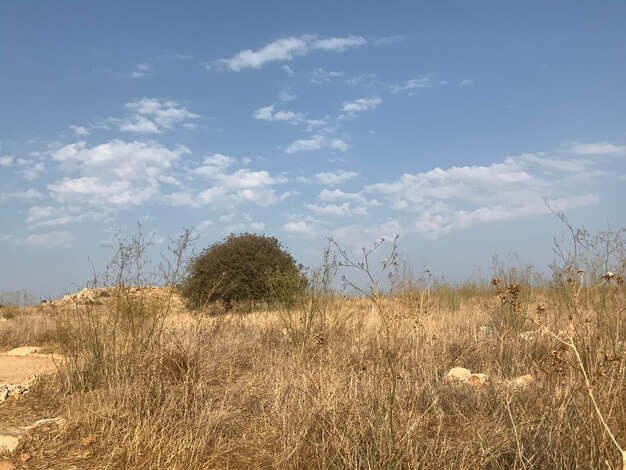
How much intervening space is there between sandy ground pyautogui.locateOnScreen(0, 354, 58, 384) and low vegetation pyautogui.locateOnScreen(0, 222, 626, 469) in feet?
5.45

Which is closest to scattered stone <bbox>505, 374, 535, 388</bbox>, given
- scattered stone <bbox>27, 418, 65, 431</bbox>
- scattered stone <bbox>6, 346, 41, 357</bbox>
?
scattered stone <bbox>27, 418, 65, 431</bbox>

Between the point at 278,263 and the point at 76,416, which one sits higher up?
the point at 278,263

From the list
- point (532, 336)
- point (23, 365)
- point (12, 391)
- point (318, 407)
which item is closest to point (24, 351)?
point (23, 365)

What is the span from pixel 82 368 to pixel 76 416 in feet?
4.18

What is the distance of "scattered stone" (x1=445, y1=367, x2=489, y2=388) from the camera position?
244 inches

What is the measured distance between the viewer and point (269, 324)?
11352 millimetres

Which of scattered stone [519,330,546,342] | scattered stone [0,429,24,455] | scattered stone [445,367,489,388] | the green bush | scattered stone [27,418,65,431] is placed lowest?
scattered stone [0,429,24,455]

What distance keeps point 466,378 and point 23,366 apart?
719cm

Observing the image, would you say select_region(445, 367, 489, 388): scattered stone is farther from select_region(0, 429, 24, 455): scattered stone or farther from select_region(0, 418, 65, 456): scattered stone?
select_region(0, 429, 24, 455): scattered stone

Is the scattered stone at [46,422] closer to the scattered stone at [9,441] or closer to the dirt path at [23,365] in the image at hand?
the scattered stone at [9,441]

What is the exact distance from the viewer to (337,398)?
4637mm

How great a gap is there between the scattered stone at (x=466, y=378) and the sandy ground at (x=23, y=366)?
5.46 meters

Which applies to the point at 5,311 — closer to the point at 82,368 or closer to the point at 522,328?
the point at 82,368

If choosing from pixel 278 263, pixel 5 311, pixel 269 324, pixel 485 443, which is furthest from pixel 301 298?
pixel 5 311
